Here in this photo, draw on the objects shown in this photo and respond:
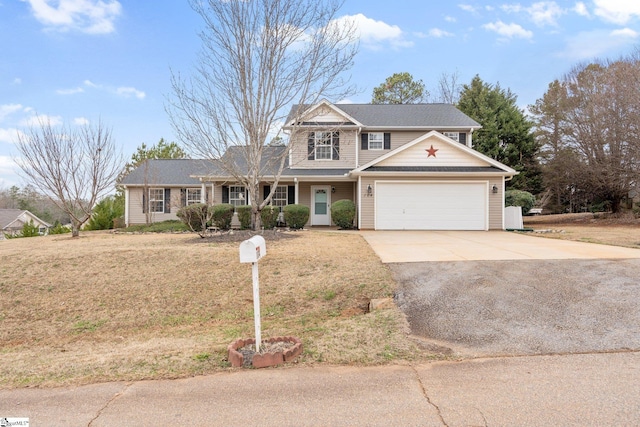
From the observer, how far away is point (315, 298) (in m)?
6.69

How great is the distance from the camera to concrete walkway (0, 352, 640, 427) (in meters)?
2.78

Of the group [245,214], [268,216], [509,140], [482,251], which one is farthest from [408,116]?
[482,251]

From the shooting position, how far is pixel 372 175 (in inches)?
629

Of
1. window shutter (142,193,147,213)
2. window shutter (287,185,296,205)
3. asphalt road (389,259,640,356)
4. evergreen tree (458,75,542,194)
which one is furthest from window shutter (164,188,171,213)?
evergreen tree (458,75,542,194)

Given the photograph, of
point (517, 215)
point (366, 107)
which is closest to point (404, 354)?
point (517, 215)

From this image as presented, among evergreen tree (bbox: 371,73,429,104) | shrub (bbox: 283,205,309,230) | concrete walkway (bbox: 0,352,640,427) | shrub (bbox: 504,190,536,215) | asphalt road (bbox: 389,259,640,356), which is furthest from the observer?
evergreen tree (bbox: 371,73,429,104)

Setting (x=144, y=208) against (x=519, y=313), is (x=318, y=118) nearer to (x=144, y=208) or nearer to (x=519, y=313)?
(x=144, y=208)

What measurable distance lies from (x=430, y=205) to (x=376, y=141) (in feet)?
16.7

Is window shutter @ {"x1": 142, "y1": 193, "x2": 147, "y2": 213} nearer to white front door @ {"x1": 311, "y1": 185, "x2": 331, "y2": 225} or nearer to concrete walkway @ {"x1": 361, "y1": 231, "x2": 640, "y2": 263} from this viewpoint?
white front door @ {"x1": 311, "y1": 185, "x2": 331, "y2": 225}

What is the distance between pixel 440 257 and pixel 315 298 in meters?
3.46

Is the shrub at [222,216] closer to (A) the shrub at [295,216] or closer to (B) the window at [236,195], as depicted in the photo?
(B) the window at [236,195]

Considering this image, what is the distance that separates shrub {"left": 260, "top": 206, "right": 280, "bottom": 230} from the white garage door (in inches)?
175

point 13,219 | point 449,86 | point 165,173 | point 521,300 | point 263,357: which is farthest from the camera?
point 13,219

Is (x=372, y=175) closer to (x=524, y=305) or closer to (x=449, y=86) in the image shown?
(x=524, y=305)
